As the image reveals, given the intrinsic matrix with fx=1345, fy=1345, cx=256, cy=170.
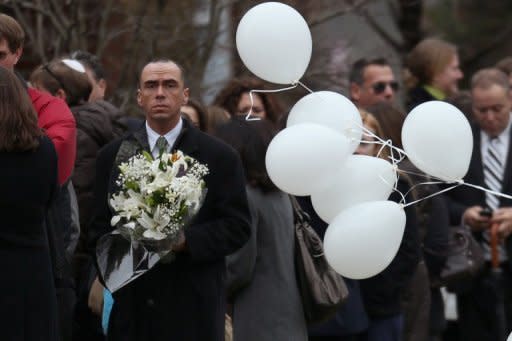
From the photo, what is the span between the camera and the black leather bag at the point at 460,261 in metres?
8.83

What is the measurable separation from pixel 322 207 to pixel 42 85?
2.40 m

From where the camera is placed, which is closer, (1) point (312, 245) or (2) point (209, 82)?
(1) point (312, 245)

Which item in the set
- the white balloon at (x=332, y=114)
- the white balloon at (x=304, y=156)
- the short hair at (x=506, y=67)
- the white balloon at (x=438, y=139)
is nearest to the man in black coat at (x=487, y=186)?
the short hair at (x=506, y=67)

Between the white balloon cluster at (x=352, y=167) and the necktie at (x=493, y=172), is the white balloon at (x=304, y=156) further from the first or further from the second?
the necktie at (x=493, y=172)

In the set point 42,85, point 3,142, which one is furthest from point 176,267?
point 42,85

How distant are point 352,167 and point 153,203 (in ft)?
3.06

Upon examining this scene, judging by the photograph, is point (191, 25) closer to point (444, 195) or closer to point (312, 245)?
point (444, 195)

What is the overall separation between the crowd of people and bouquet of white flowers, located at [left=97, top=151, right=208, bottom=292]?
0.50 feet

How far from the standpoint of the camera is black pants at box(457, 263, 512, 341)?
9273 millimetres

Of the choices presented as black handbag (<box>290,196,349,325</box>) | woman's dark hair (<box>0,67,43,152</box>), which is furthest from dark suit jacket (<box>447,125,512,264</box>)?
woman's dark hair (<box>0,67,43,152</box>)

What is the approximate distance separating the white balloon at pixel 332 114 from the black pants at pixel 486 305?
3.49 meters

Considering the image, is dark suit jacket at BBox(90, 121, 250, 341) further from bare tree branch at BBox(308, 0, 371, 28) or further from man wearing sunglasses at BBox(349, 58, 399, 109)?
bare tree branch at BBox(308, 0, 371, 28)

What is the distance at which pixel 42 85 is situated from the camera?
7754 millimetres

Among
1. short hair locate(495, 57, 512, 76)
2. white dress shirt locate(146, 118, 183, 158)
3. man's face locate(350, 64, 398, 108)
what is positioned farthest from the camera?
short hair locate(495, 57, 512, 76)
